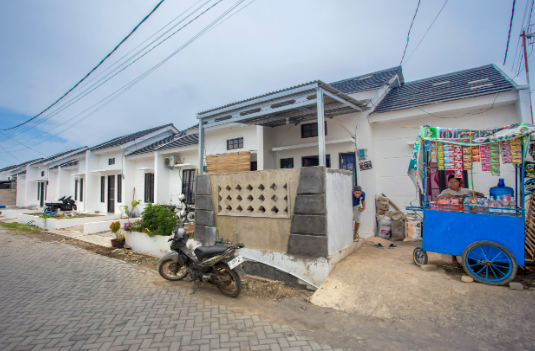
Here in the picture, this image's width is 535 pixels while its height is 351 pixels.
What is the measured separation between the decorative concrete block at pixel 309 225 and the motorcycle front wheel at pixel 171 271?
8.33ft

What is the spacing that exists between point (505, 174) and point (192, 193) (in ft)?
Result: 37.4

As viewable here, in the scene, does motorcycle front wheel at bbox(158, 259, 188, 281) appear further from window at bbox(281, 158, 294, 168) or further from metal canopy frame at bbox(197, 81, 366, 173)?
window at bbox(281, 158, 294, 168)

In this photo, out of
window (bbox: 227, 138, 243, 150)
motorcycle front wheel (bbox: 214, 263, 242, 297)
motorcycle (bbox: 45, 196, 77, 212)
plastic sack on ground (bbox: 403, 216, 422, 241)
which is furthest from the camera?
motorcycle (bbox: 45, 196, 77, 212)

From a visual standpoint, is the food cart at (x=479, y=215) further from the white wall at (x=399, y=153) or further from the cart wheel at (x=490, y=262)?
the white wall at (x=399, y=153)

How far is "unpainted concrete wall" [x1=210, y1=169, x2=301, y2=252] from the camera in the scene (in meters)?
5.97

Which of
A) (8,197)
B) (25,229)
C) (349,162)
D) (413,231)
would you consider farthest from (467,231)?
(8,197)

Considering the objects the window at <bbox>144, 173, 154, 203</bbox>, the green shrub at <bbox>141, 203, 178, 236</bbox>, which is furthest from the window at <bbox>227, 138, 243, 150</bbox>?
the window at <bbox>144, 173, 154, 203</bbox>

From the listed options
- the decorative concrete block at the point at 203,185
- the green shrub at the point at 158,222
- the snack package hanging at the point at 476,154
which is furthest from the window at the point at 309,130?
the green shrub at the point at 158,222

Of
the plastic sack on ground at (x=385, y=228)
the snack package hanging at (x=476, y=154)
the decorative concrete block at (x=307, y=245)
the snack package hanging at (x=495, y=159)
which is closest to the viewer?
the snack package hanging at (x=495, y=159)

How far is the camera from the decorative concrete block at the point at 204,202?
23.6ft

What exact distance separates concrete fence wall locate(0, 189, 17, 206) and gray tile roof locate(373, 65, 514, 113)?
37.0 m

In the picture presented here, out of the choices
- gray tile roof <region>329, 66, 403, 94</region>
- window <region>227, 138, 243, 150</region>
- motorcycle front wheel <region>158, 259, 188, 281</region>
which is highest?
gray tile roof <region>329, 66, 403, 94</region>

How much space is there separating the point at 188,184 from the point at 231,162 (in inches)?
231

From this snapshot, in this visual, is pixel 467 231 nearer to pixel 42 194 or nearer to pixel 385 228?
pixel 385 228
